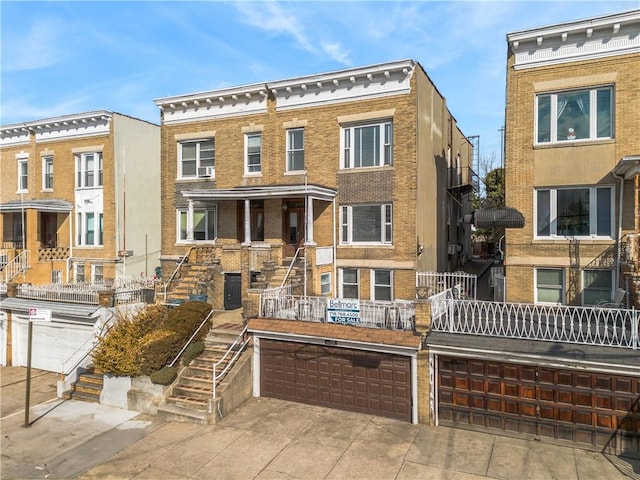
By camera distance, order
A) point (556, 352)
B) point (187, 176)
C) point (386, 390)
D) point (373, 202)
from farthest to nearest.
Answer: point (187, 176) < point (373, 202) < point (386, 390) < point (556, 352)

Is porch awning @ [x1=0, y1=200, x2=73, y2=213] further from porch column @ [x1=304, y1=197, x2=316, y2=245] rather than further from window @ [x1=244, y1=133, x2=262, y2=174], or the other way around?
porch column @ [x1=304, y1=197, x2=316, y2=245]

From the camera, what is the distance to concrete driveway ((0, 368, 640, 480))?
33.4 ft

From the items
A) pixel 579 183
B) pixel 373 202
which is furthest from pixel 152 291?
pixel 579 183

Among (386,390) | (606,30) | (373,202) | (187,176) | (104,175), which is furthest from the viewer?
(104,175)

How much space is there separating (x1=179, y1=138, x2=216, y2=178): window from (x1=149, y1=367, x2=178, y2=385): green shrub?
11.4 meters

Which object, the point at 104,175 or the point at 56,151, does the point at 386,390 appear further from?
the point at 56,151

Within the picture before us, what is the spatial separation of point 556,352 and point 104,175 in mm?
23936

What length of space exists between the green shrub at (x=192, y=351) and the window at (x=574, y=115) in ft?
45.6

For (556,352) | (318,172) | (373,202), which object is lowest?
(556,352)

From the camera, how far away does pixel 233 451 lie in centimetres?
1130

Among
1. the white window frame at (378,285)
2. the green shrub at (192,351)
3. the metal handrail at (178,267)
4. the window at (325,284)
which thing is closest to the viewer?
the green shrub at (192,351)

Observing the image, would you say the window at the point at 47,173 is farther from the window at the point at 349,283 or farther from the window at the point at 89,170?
the window at the point at 349,283

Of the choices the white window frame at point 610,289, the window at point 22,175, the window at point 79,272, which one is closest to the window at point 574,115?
the white window frame at point 610,289

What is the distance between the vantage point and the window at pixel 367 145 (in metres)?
19.1
